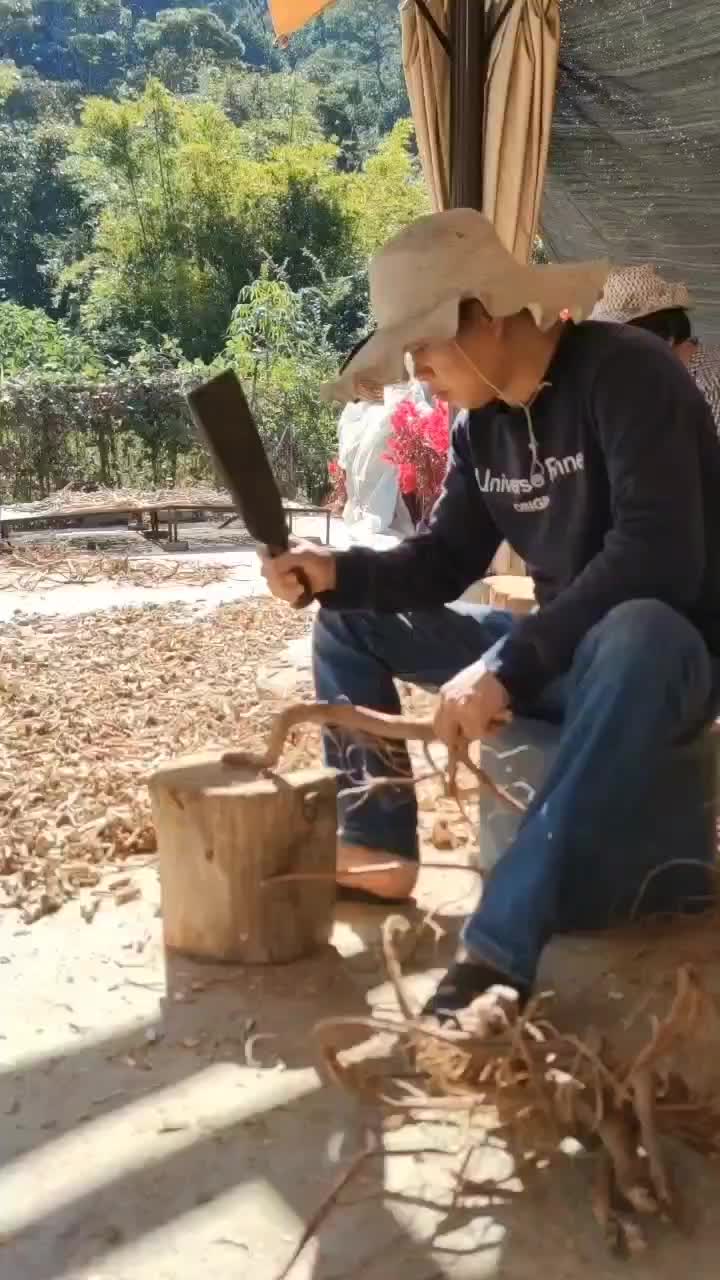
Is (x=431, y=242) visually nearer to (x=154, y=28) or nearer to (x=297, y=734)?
(x=297, y=734)

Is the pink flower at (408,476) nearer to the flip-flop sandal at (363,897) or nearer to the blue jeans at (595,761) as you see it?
the flip-flop sandal at (363,897)

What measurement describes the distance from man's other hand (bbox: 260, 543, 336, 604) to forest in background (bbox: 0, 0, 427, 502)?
9.67 meters

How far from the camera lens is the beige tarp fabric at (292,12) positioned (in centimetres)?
442

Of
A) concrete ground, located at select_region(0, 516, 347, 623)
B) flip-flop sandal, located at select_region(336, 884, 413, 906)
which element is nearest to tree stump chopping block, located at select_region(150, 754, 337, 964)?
flip-flop sandal, located at select_region(336, 884, 413, 906)

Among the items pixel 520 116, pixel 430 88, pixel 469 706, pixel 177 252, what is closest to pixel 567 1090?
pixel 469 706

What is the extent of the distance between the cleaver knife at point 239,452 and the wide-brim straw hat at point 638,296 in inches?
66.1

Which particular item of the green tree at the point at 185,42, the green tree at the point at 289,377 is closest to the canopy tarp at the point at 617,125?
the green tree at the point at 289,377

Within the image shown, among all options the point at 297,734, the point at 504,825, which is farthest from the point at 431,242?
the point at 297,734

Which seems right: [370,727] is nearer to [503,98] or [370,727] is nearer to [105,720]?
[105,720]

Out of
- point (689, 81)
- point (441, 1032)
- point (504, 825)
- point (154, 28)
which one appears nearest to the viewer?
point (441, 1032)

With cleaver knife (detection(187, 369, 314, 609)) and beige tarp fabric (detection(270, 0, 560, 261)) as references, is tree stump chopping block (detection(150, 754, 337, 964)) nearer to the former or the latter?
cleaver knife (detection(187, 369, 314, 609))

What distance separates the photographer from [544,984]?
2.30 metres

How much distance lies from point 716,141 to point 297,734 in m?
2.71

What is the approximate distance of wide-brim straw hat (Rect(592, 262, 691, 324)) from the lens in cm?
367
